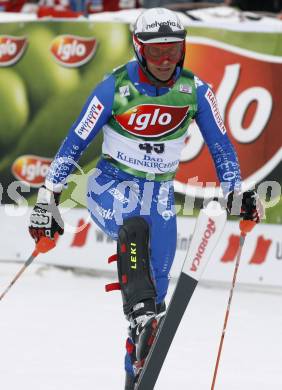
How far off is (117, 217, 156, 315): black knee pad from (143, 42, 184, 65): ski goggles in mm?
843

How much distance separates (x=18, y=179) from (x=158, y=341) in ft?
13.4

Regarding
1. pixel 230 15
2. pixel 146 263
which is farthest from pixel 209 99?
pixel 230 15

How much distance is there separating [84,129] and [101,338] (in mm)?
2092

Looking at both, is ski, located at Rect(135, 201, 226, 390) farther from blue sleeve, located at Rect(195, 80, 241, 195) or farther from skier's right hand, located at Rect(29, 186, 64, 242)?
skier's right hand, located at Rect(29, 186, 64, 242)

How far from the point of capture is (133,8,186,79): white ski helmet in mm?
5086

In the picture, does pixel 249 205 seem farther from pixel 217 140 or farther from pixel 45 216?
pixel 45 216

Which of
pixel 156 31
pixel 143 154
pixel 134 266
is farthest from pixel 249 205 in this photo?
pixel 156 31

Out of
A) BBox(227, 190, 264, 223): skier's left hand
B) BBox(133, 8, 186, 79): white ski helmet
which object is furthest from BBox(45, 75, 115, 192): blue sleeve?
BBox(227, 190, 264, 223): skier's left hand

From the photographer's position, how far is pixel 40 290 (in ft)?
26.4

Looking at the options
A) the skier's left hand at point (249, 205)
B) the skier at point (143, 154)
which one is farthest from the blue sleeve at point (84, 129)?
the skier's left hand at point (249, 205)

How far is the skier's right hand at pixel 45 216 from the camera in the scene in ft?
17.3

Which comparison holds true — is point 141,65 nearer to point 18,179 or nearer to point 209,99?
point 209,99

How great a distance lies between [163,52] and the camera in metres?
5.12

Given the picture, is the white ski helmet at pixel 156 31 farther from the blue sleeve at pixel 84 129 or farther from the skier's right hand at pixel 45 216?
the skier's right hand at pixel 45 216
